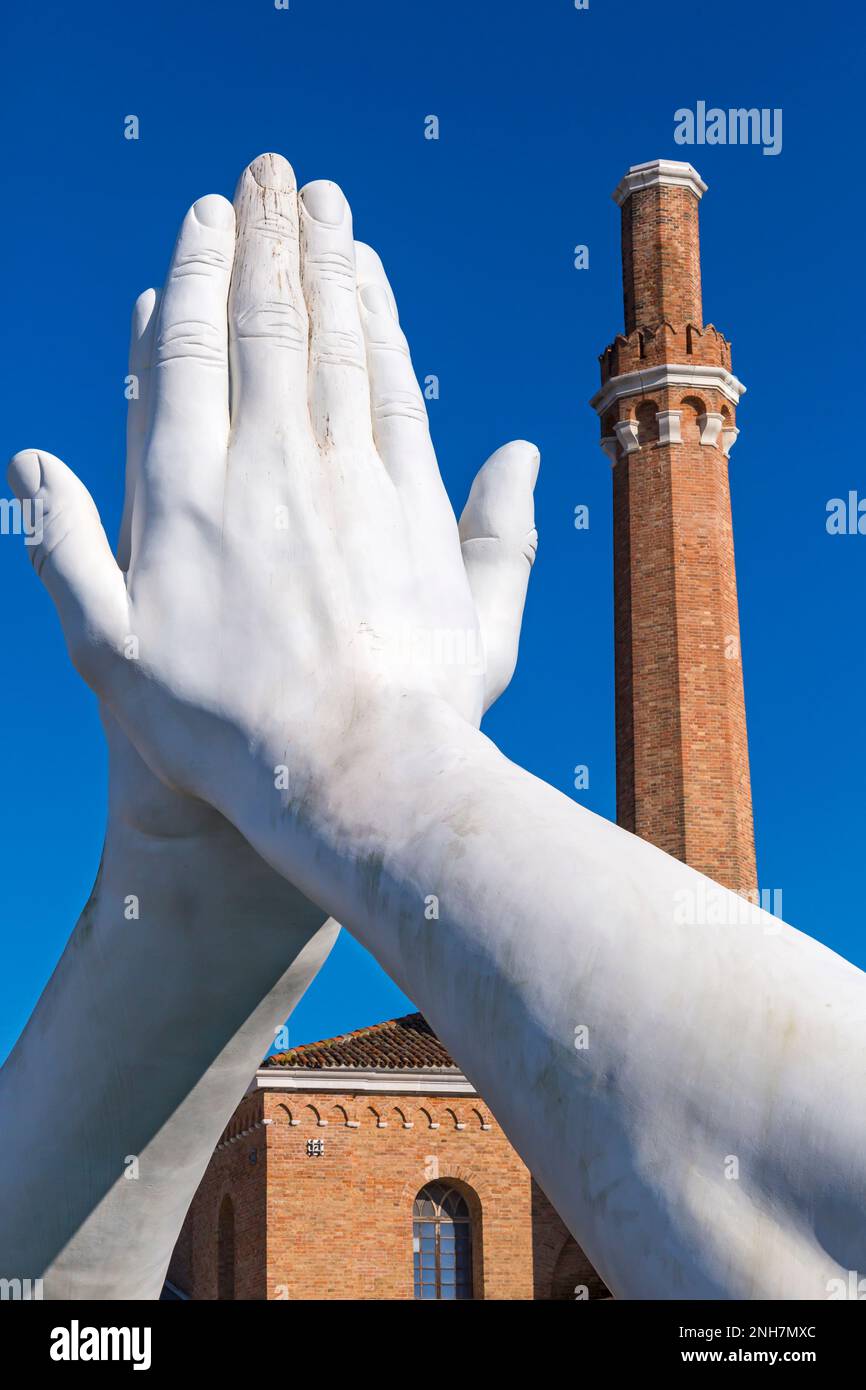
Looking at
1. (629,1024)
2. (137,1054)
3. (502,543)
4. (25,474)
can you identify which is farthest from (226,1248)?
(629,1024)

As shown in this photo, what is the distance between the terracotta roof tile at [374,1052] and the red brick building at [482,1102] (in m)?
0.05

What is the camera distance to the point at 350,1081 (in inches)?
1014

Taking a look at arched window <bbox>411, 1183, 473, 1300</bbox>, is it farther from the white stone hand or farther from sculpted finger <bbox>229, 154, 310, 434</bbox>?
sculpted finger <bbox>229, 154, 310, 434</bbox>

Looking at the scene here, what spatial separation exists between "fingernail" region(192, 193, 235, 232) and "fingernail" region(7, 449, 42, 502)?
546 mm

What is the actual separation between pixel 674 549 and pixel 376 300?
75.3 ft

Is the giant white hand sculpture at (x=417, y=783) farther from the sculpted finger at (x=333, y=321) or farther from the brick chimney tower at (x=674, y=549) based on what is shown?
the brick chimney tower at (x=674, y=549)

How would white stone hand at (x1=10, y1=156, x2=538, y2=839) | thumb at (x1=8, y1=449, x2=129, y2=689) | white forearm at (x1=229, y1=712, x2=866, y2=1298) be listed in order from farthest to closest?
thumb at (x1=8, y1=449, x2=129, y2=689) < white stone hand at (x1=10, y1=156, x2=538, y2=839) < white forearm at (x1=229, y1=712, x2=866, y2=1298)

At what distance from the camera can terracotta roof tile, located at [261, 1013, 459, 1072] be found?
26.1 m

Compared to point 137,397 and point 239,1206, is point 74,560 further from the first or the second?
point 239,1206

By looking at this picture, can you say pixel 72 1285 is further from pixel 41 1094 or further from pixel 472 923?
pixel 472 923

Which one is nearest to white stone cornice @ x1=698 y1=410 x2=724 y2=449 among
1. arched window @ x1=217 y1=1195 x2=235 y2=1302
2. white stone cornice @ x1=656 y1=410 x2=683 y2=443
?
white stone cornice @ x1=656 y1=410 x2=683 y2=443

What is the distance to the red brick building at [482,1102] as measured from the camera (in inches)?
975

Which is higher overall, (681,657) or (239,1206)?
(681,657)

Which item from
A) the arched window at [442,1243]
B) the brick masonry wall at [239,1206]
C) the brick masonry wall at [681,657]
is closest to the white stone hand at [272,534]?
the brick masonry wall at [681,657]
